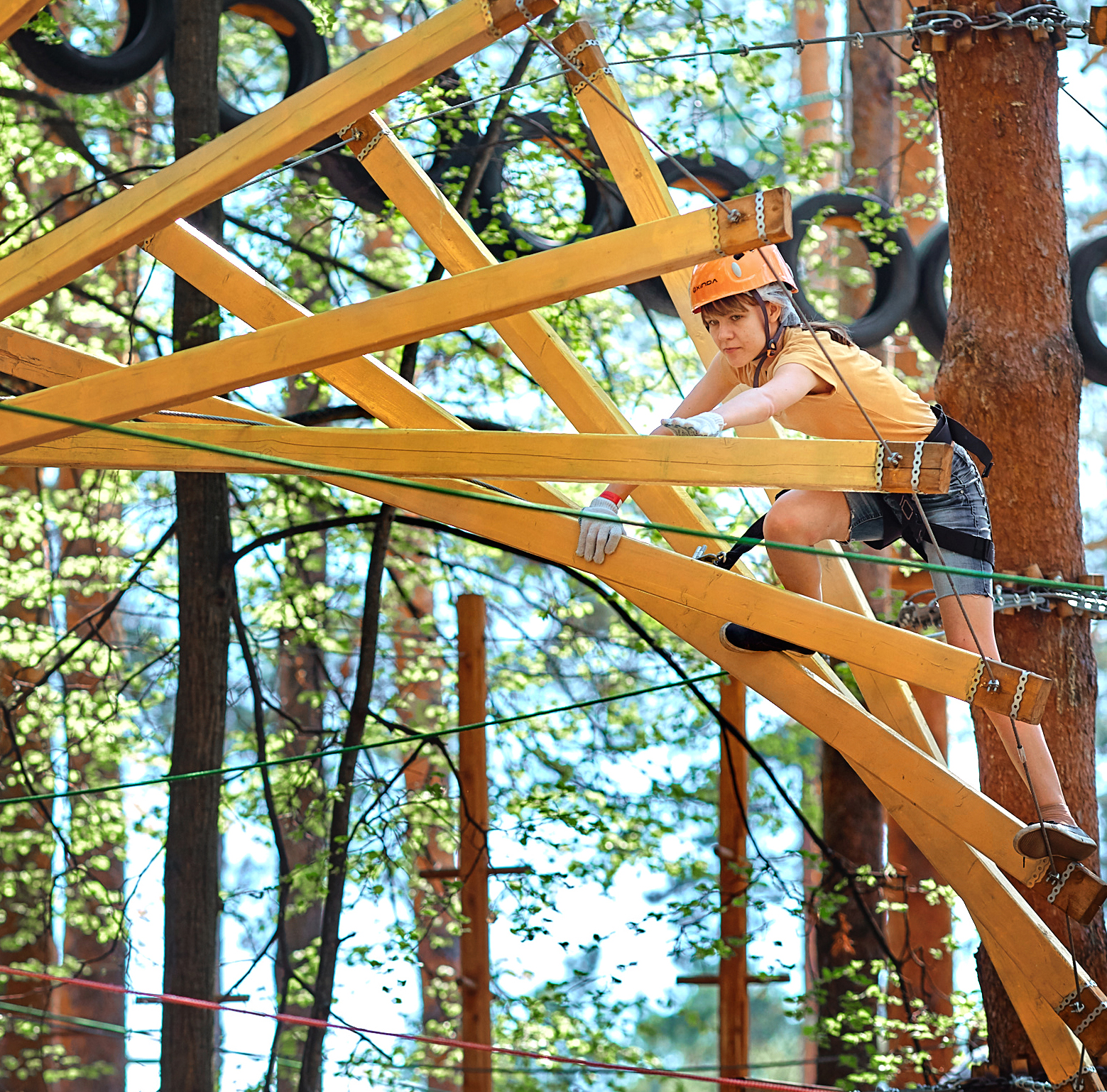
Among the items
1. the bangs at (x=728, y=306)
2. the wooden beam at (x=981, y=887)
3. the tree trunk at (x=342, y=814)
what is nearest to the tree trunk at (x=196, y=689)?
the tree trunk at (x=342, y=814)

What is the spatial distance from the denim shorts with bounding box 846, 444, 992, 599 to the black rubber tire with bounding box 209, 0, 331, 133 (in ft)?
15.1

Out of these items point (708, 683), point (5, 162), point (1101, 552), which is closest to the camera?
point (5, 162)

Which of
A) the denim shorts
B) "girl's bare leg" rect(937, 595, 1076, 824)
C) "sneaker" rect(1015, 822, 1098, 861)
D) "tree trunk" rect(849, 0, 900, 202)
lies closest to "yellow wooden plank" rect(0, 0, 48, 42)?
the denim shorts

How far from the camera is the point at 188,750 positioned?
6.23 meters

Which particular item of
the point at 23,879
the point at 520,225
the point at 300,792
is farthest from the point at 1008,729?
the point at 23,879

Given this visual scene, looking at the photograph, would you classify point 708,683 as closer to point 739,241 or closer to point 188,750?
point 188,750

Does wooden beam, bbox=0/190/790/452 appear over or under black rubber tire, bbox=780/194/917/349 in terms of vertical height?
under

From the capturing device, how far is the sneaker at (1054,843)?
10.4 feet

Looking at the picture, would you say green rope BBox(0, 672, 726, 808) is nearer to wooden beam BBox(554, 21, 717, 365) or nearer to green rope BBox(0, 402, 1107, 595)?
green rope BBox(0, 402, 1107, 595)

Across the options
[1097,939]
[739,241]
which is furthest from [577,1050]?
[739,241]

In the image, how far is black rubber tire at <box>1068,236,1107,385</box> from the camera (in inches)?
253

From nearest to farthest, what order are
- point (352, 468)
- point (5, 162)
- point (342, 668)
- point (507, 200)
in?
point (352, 468), point (507, 200), point (5, 162), point (342, 668)

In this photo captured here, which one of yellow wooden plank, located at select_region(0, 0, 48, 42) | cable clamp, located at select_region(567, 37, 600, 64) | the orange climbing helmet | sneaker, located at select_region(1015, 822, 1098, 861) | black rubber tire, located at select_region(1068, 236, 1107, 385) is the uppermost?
black rubber tire, located at select_region(1068, 236, 1107, 385)

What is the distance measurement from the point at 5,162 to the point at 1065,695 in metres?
6.78
